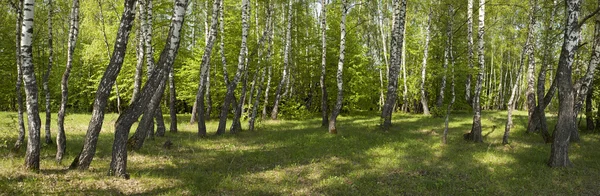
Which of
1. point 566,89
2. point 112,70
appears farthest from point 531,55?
point 112,70

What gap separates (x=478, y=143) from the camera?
16.0 metres

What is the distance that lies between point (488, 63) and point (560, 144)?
4657cm

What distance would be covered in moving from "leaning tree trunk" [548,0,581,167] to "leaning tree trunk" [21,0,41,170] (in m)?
15.1

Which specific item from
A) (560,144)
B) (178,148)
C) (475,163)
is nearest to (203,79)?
(178,148)

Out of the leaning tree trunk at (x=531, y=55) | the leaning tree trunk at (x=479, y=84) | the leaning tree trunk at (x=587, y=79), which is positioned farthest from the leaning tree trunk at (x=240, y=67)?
the leaning tree trunk at (x=587, y=79)

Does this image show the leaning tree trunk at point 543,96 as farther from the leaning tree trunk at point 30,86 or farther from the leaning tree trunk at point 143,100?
the leaning tree trunk at point 30,86

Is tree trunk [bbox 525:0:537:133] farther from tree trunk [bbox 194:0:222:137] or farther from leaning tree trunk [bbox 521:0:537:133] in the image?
tree trunk [bbox 194:0:222:137]

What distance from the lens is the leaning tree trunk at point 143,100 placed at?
888cm

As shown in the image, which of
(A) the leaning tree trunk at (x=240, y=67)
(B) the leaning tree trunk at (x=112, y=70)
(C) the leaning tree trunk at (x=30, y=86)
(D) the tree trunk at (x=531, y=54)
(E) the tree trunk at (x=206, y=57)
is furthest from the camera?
(A) the leaning tree trunk at (x=240, y=67)

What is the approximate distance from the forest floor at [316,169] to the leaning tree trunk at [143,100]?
1.44ft

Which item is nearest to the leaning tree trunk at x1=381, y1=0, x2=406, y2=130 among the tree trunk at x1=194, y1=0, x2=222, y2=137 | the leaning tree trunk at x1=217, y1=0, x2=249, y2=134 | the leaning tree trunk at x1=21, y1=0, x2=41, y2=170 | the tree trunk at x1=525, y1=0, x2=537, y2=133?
the tree trunk at x1=525, y1=0, x2=537, y2=133

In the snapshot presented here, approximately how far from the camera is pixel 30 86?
8.41 metres

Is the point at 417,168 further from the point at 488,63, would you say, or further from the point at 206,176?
the point at 488,63

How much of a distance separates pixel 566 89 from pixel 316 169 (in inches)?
336
